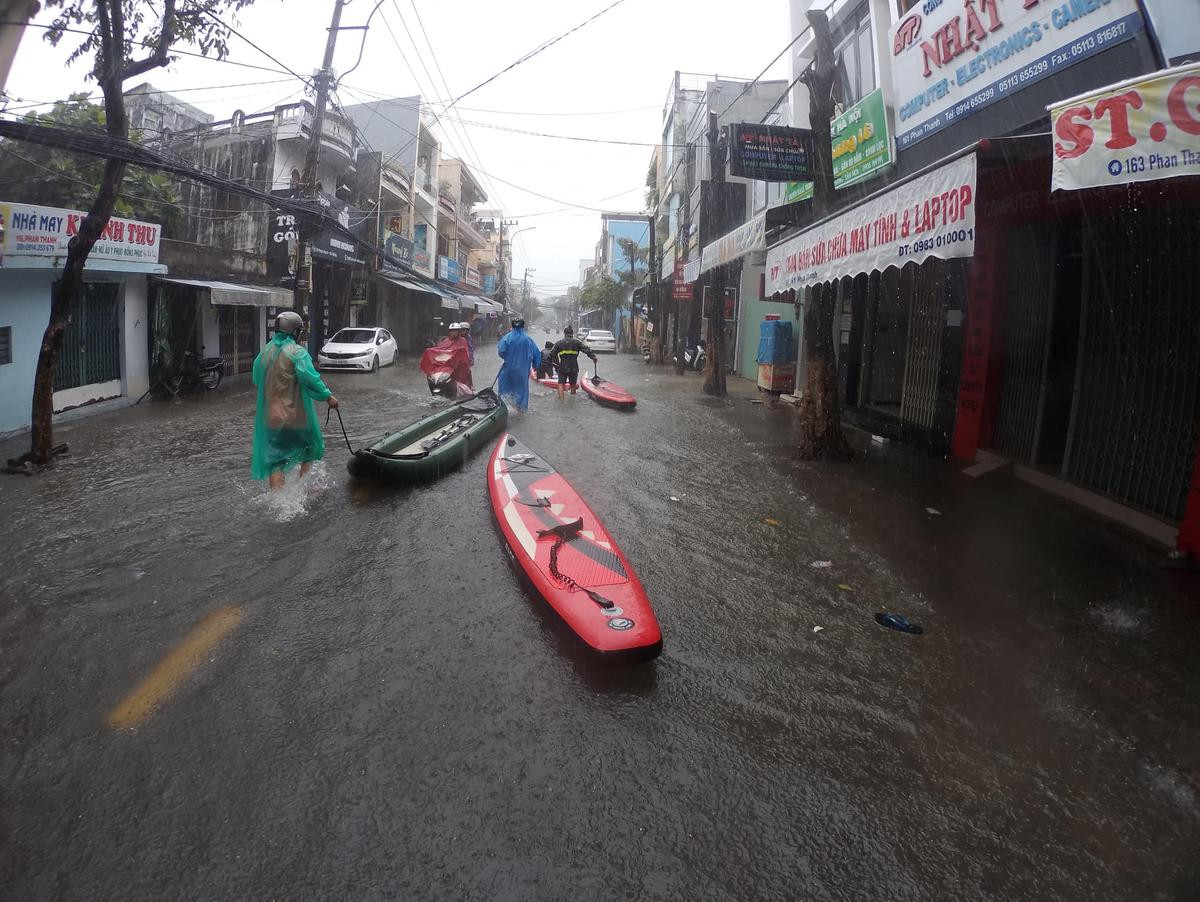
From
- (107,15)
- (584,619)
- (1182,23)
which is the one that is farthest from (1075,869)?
(107,15)

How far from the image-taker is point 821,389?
8.77 meters

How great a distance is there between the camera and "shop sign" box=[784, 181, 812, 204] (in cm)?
1267

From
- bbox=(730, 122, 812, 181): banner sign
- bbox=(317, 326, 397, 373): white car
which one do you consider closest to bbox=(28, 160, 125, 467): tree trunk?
bbox=(730, 122, 812, 181): banner sign

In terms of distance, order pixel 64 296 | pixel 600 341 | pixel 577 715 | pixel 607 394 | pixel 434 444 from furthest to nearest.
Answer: pixel 600 341
pixel 607 394
pixel 434 444
pixel 64 296
pixel 577 715

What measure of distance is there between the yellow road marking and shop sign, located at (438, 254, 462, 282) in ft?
108

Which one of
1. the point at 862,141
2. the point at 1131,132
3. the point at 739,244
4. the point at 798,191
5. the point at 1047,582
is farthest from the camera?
the point at 798,191

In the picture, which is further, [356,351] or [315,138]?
[356,351]

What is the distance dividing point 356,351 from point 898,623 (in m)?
18.4

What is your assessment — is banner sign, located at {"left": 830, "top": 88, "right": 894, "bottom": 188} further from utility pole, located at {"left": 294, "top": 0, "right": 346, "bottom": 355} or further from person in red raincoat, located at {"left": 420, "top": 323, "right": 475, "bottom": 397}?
utility pole, located at {"left": 294, "top": 0, "right": 346, "bottom": 355}

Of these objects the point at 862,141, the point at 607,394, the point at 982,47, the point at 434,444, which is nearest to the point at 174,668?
the point at 434,444

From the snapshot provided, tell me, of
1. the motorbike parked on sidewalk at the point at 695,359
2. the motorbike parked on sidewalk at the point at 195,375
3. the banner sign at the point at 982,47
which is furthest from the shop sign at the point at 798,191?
the motorbike parked on sidewalk at the point at 195,375

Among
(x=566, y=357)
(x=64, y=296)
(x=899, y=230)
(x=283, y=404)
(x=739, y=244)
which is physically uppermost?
(x=739, y=244)

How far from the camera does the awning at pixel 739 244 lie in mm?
11281

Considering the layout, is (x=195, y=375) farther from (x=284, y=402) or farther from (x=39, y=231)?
(x=284, y=402)
